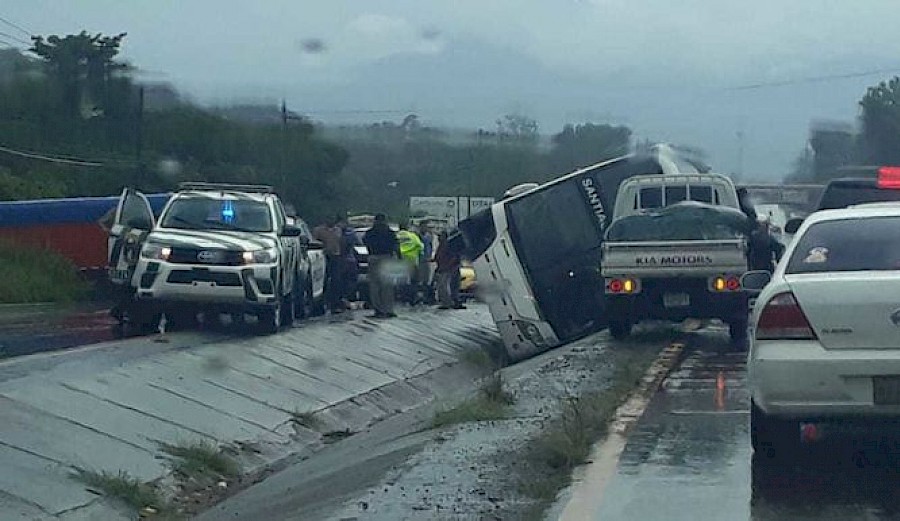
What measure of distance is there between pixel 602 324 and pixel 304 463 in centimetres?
1118

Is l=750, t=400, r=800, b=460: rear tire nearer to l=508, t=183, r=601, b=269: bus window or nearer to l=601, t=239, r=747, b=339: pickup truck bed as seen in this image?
l=601, t=239, r=747, b=339: pickup truck bed

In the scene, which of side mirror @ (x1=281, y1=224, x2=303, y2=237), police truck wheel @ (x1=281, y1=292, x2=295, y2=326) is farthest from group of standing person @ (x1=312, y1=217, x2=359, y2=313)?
side mirror @ (x1=281, y1=224, x2=303, y2=237)

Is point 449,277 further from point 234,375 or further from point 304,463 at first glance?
point 304,463

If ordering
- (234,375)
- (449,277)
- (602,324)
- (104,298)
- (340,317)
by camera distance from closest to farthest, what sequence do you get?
(234,375) < (602,324) < (340,317) < (449,277) < (104,298)

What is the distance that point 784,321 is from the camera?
9.03 m

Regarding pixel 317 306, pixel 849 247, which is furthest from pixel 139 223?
pixel 849 247

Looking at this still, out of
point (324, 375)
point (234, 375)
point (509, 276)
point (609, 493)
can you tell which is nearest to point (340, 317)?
point (509, 276)

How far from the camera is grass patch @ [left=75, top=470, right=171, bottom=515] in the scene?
1036 centimetres

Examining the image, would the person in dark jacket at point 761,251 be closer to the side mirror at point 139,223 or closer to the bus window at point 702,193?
the bus window at point 702,193

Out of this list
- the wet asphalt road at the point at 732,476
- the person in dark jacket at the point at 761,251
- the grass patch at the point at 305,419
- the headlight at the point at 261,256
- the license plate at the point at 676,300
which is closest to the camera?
the wet asphalt road at the point at 732,476

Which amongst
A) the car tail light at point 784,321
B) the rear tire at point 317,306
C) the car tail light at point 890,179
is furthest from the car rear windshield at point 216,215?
the car tail light at point 784,321

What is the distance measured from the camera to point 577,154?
120 feet

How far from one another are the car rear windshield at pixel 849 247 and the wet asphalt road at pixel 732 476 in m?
1.24

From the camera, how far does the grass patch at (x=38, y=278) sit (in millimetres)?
33031
